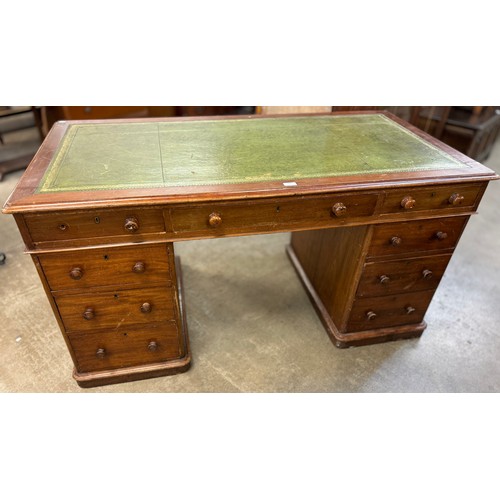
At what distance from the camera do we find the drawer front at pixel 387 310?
80.2 inches

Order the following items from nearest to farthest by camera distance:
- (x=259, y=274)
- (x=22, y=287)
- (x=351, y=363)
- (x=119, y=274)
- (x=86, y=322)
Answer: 1. (x=119, y=274)
2. (x=86, y=322)
3. (x=351, y=363)
4. (x=22, y=287)
5. (x=259, y=274)

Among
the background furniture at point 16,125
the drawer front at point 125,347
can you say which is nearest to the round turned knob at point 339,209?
the drawer front at point 125,347

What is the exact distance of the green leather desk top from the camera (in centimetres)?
153

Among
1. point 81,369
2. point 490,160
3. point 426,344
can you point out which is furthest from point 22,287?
point 490,160

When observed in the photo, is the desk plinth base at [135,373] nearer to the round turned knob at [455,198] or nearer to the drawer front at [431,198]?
the drawer front at [431,198]

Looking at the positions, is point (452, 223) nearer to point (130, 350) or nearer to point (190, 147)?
point (190, 147)

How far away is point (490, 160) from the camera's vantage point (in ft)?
14.6

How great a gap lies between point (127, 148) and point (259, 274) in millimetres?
1281

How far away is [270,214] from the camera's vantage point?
5.14 feet

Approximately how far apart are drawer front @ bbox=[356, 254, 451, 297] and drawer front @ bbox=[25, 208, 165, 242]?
3.43 ft

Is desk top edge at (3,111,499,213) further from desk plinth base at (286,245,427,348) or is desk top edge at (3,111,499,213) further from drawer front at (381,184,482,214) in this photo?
desk plinth base at (286,245,427,348)

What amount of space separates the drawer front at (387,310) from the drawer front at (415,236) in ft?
0.97

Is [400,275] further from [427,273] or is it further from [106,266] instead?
[106,266]

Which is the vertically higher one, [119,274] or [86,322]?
[119,274]
